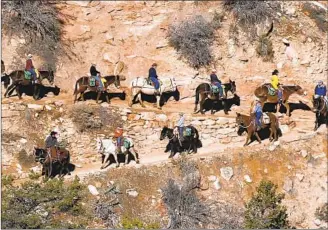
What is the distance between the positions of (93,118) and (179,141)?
145 inches

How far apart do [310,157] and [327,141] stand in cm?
105

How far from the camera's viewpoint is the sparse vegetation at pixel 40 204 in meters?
30.1

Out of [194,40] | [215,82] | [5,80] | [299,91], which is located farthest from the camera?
[194,40]

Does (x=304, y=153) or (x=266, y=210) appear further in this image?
(x=304, y=153)

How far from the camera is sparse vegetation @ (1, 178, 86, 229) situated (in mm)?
30062

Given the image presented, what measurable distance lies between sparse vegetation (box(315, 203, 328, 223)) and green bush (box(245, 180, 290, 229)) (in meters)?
1.28

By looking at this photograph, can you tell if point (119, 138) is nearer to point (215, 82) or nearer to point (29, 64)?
point (215, 82)

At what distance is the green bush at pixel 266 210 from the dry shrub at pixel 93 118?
6.20 m

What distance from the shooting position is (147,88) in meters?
35.2

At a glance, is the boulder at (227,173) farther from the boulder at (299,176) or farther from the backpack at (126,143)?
the backpack at (126,143)

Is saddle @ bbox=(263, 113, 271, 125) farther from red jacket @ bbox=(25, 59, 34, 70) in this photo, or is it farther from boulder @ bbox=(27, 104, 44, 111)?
red jacket @ bbox=(25, 59, 34, 70)

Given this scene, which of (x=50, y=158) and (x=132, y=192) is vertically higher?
(x=50, y=158)

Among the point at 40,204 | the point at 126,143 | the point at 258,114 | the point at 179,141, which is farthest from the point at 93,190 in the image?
the point at 258,114

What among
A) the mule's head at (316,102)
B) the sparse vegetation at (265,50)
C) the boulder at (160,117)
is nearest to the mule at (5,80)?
the boulder at (160,117)
